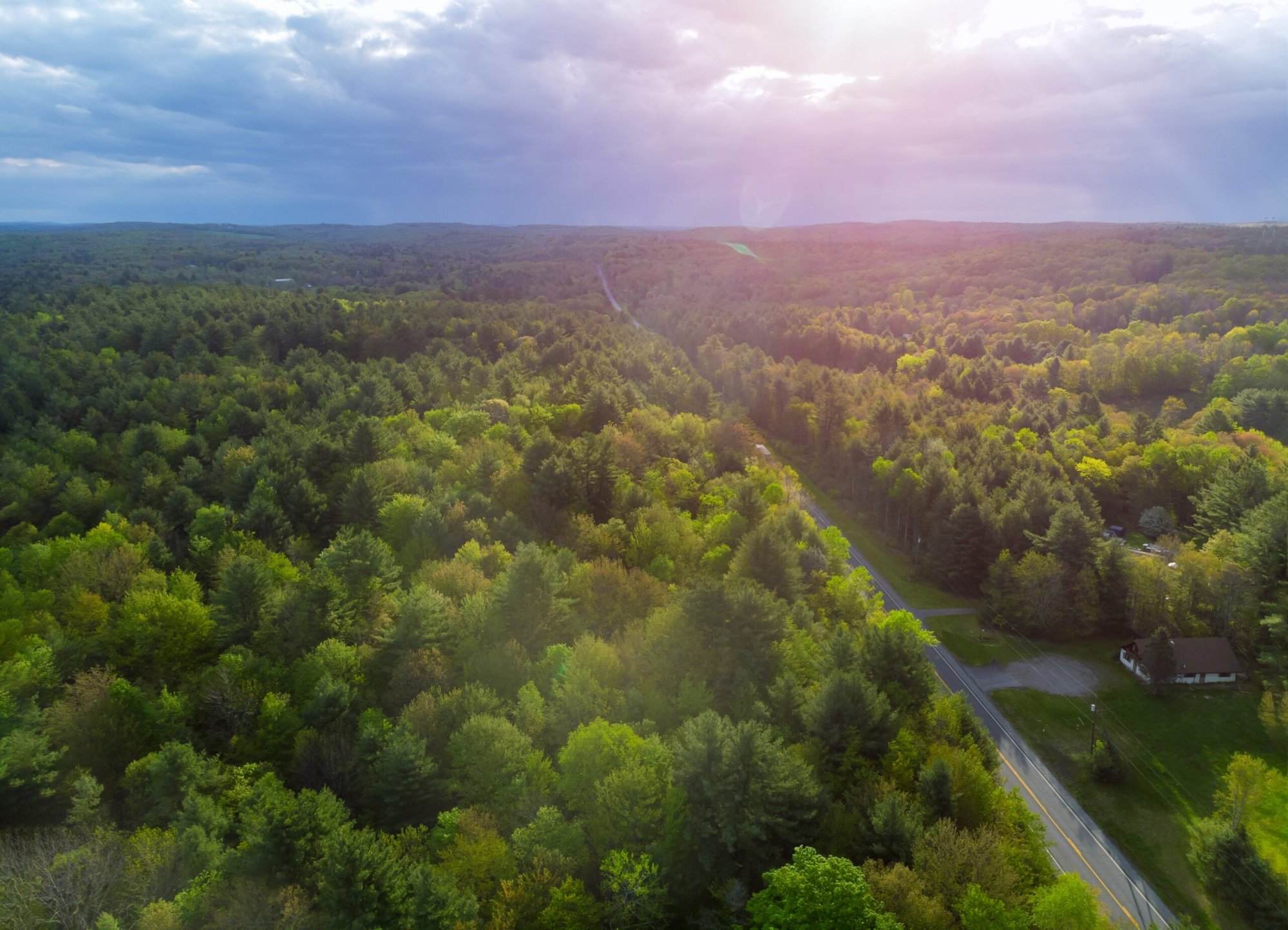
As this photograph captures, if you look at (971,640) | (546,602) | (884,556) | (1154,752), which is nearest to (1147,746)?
(1154,752)

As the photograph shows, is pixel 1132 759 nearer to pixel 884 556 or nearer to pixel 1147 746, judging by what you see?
pixel 1147 746

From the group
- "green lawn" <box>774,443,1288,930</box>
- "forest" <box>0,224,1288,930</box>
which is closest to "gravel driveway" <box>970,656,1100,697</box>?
"green lawn" <box>774,443,1288,930</box>

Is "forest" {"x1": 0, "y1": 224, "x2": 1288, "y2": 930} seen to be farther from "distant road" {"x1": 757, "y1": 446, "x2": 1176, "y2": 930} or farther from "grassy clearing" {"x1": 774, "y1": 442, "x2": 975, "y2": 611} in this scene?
"distant road" {"x1": 757, "y1": 446, "x2": 1176, "y2": 930}

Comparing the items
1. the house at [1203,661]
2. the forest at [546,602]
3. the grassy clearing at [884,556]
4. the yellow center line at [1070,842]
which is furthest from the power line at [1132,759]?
the grassy clearing at [884,556]

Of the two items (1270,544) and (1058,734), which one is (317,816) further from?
(1270,544)

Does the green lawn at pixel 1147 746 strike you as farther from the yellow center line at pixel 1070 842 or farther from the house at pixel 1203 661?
the yellow center line at pixel 1070 842

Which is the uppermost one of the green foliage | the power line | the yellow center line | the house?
the green foliage
